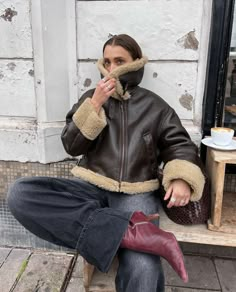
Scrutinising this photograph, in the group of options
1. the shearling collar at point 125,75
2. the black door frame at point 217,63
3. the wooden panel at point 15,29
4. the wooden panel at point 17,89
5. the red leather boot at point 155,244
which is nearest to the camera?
the red leather boot at point 155,244

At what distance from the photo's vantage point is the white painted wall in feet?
7.52

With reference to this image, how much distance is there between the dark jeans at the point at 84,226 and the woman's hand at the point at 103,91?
18.9 inches

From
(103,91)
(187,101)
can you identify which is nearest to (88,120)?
(103,91)

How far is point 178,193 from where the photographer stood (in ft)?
6.08

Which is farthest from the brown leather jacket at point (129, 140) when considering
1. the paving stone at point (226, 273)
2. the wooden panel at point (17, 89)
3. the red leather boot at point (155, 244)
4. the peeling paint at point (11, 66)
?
the paving stone at point (226, 273)

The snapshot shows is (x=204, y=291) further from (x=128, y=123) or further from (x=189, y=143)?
(x=128, y=123)

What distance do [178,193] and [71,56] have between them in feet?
3.98

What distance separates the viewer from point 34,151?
102 inches

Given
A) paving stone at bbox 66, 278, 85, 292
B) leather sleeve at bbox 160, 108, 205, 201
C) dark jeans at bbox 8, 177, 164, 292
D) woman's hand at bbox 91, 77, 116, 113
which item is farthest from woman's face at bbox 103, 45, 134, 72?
paving stone at bbox 66, 278, 85, 292

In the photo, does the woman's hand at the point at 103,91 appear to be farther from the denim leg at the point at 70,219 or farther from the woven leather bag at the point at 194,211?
the woven leather bag at the point at 194,211

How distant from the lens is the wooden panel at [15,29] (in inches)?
94.0

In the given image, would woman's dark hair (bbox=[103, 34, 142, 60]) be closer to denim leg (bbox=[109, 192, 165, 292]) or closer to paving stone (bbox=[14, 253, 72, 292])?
denim leg (bbox=[109, 192, 165, 292])

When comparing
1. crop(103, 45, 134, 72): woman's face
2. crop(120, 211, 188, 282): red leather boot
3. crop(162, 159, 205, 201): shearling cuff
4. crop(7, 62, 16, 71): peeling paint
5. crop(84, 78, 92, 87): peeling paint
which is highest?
crop(103, 45, 134, 72): woman's face

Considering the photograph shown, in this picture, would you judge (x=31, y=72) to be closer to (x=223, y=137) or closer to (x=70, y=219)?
(x=70, y=219)
